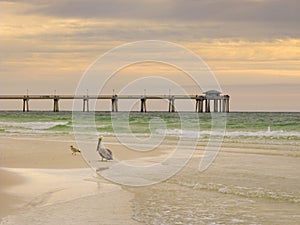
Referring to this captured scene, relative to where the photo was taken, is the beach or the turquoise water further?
the turquoise water

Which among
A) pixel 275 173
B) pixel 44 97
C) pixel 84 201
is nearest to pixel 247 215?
pixel 84 201

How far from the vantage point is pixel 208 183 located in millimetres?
12867

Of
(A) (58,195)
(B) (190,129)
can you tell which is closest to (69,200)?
(A) (58,195)

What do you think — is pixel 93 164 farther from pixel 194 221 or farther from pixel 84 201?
pixel 194 221

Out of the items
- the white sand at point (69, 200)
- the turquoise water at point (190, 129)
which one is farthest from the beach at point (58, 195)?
the turquoise water at point (190, 129)

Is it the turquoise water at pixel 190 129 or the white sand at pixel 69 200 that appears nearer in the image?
the white sand at pixel 69 200

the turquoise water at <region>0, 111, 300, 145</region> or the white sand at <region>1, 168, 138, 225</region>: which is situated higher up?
the turquoise water at <region>0, 111, 300, 145</region>

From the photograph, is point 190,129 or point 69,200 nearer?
point 69,200

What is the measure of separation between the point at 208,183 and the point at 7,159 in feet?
24.6

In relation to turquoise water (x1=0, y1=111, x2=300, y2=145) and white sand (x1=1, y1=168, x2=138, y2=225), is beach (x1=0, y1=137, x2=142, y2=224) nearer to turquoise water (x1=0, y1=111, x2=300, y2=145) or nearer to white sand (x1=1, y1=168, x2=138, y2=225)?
white sand (x1=1, y1=168, x2=138, y2=225)

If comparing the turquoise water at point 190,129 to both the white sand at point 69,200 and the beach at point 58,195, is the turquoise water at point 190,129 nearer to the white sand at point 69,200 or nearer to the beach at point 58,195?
the beach at point 58,195

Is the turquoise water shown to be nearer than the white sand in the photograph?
No

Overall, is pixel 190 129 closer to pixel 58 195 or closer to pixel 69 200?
pixel 58 195

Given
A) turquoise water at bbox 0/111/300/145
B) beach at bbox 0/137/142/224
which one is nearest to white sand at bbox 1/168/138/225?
beach at bbox 0/137/142/224
